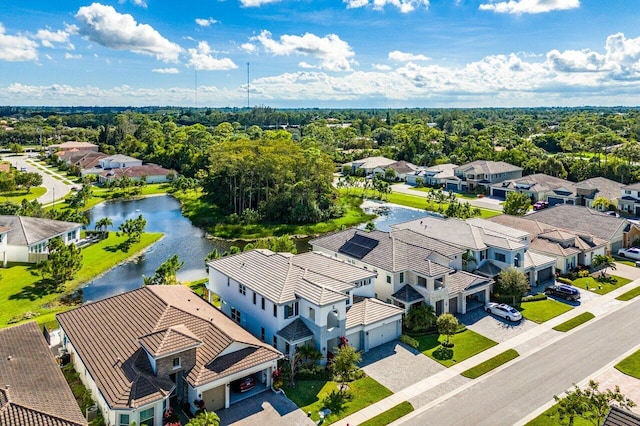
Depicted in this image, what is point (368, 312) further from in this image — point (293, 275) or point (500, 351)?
point (500, 351)

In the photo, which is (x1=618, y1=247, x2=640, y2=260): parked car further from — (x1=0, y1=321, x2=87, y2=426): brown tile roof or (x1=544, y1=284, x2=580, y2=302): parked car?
(x1=0, y1=321, x2=87, y2=426): brown tile roof

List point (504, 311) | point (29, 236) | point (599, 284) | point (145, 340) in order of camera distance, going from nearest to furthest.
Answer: point (145, 340) → point (504, 311) → point (599, 284) → point (29, 236)

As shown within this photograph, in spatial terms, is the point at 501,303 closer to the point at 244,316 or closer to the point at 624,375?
the point at 624,375

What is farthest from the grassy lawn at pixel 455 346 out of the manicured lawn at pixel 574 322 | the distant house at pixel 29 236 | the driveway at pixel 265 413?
the distant house at pixel 29 236

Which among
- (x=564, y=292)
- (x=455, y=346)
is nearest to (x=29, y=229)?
(x=455, y=346)

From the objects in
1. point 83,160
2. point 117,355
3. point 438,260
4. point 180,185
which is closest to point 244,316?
point 117,355

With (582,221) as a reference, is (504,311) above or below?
below

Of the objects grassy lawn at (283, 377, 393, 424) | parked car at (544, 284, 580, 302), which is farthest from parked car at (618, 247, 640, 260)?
grassy lawn at (283, 377, 393, 424)
